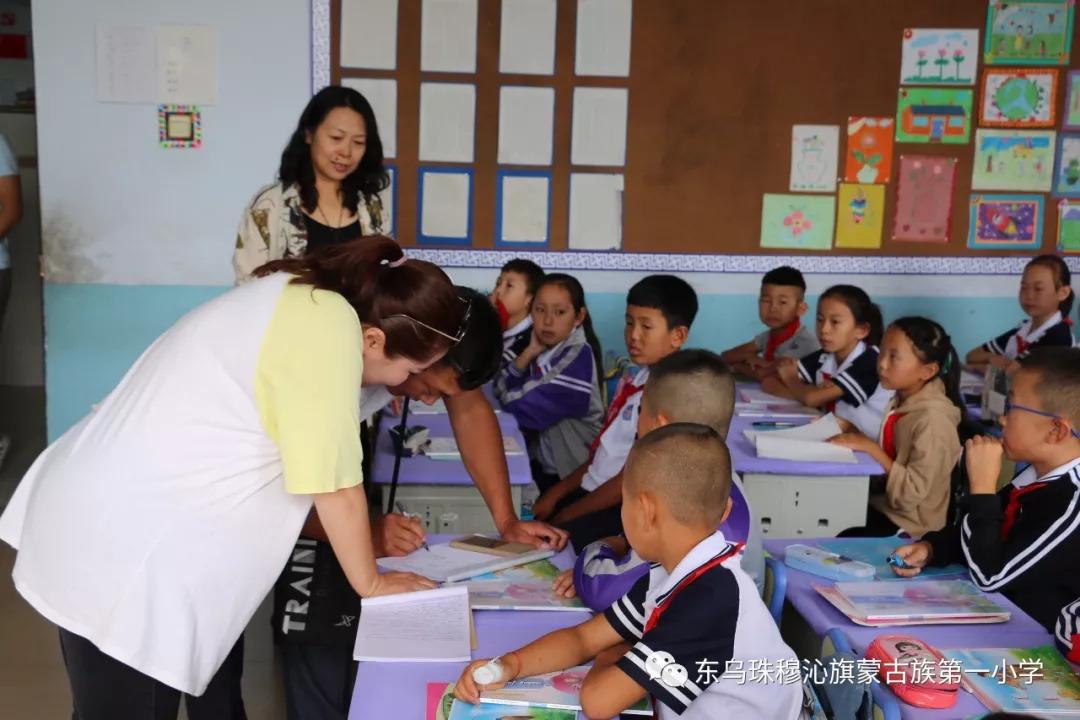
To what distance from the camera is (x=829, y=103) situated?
4.93m

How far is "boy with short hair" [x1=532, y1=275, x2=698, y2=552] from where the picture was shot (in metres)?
2.87

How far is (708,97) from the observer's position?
486cm

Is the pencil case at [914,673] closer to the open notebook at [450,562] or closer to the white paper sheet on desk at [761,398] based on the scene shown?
the open notebook at [450,562]

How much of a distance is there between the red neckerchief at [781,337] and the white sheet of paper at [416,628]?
9.77ft

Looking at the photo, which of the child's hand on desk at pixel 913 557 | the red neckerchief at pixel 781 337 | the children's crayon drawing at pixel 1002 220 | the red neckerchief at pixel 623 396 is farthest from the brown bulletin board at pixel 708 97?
the child's hand on desk at pixel 913 557

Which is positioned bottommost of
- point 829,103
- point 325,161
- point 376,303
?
point 376,303

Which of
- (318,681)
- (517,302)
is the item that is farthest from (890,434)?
(318,681)

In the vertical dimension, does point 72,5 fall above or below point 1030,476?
above

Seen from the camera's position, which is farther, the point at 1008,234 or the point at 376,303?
the point at 1008,234

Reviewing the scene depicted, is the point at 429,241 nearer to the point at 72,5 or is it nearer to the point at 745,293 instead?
the point at 745,293

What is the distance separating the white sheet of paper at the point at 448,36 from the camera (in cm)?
470

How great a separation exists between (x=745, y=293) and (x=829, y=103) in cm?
95

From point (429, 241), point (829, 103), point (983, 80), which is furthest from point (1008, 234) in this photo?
point (429, 241)

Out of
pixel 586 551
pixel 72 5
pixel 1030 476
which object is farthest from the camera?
pixel 72 5
